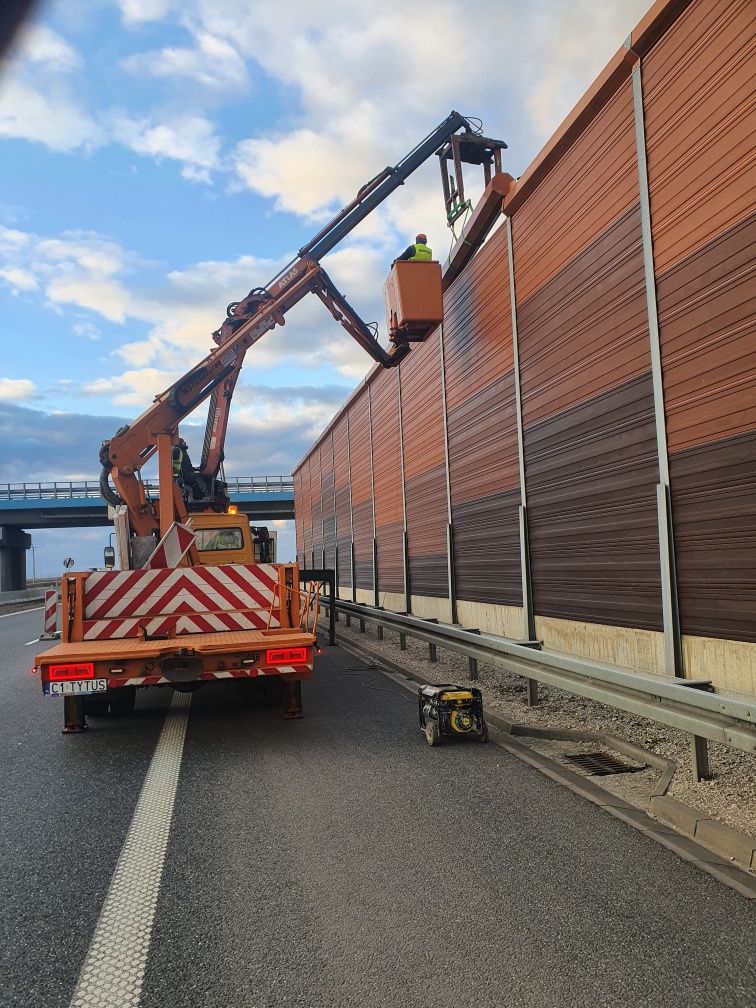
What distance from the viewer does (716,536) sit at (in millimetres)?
4910

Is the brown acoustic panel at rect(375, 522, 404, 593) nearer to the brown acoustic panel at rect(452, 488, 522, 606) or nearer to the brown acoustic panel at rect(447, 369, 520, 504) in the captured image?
the brown acoustic panel at rect(452, 488, 522, 606)

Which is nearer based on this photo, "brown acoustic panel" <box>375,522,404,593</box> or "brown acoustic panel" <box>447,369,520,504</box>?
"brown acoustic panel" <box>447,369,520,504</box>

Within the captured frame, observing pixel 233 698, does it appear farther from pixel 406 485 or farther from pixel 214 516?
pixel 406 485

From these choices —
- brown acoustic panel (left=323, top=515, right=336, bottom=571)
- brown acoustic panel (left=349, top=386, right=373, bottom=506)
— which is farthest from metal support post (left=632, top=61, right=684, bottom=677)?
brown acoustic panel (left=323, top=515, right=336, bottom=571)

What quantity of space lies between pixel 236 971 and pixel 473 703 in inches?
147

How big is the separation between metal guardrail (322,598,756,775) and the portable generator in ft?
2.16

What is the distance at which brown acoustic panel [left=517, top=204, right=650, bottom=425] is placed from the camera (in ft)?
19.2

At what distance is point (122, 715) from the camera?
8.12 m

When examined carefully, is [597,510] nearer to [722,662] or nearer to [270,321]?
[722,662]

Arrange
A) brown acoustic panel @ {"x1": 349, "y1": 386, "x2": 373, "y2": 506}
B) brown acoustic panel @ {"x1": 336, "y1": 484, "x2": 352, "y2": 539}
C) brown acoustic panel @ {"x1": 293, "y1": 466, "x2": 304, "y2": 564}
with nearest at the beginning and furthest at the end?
brown acoustic panel @ {"x1": 349, "y1": 386, "x2": 373, "y2": 506}
brown acoustic panel @ {"x1": 336, "y1": 484, "x2": 352, "y2": 539}
brown acoustic panel @ {"x1": 293, "y1": 466, "x2": 304, "y2": 564}

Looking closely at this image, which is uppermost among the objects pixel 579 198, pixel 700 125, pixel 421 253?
pixel 421 253

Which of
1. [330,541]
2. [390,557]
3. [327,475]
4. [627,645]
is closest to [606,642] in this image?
[627,645]

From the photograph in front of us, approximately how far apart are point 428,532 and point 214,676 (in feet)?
19.0

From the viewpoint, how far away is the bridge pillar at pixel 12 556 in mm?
53344
